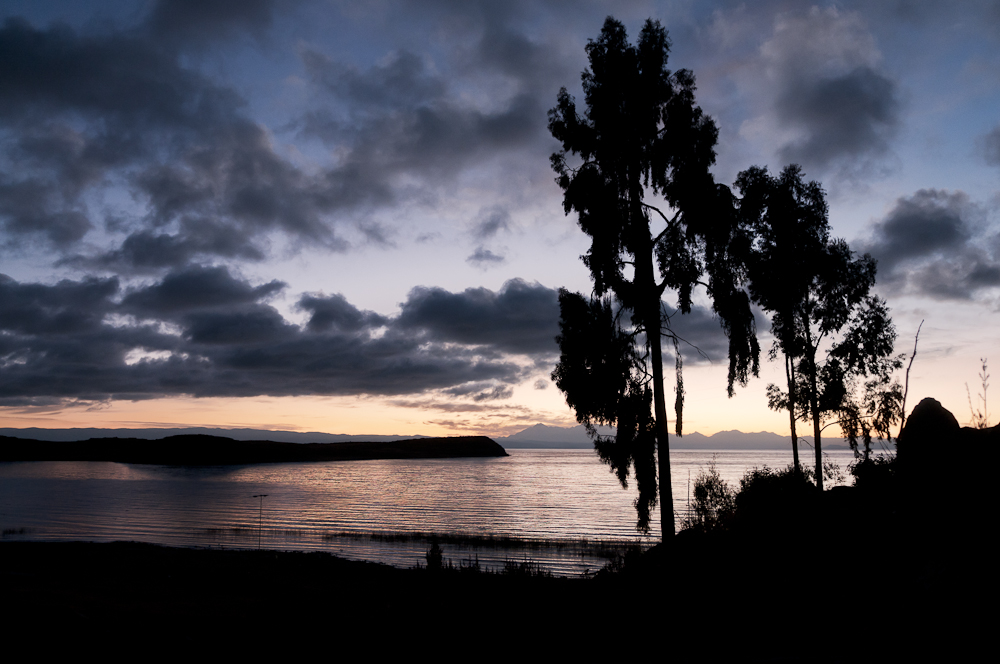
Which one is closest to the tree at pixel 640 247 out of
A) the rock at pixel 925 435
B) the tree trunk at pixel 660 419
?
the tree trunk at pixel 660 419

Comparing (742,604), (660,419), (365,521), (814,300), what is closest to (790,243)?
(814,300)

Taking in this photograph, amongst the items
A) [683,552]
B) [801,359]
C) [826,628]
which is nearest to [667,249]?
[683,552]

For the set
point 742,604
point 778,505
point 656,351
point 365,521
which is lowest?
point 365,521

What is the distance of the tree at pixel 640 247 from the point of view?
59.6 feet

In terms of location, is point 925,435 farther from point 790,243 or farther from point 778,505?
point 790,243

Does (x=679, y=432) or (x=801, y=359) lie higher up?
(x=801, y=359)

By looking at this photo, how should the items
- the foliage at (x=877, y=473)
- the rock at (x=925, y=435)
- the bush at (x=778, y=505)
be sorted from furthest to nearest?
the foliage at (x=877, y=473)
the bush at (x=778, y=505)
the rock at (x=925, y=435)

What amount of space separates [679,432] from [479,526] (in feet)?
124

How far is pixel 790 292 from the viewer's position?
99.5 feet

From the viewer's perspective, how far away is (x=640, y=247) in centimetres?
1845

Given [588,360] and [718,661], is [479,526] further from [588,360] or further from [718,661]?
[718,661]

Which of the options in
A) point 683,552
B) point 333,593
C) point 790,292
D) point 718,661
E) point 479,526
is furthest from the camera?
point 479,526

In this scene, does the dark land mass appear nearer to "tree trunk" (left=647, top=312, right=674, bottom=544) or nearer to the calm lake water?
"tree trunk" (left=647, top=312, right=674, bottom=544)

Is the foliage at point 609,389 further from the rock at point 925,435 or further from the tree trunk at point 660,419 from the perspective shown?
the rock at point 925,435
